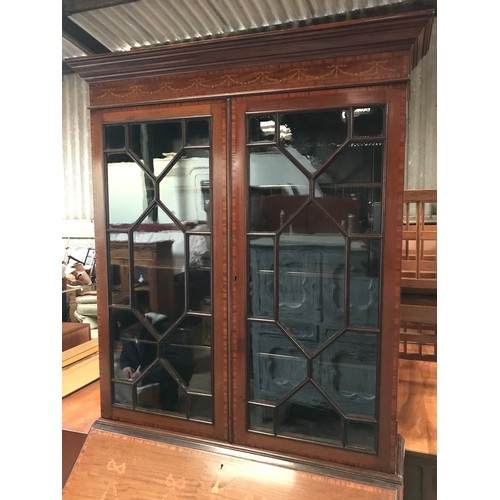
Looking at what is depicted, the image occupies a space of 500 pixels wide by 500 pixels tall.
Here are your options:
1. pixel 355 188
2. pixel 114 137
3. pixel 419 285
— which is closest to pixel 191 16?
pixel 114 137

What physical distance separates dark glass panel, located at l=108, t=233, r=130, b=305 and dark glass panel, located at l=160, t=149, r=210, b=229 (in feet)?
0.65

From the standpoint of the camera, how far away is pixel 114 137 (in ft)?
3.78

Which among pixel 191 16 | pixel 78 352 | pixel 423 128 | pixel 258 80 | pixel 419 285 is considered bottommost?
pixel 78 352

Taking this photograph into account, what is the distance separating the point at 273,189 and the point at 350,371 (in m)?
0.54

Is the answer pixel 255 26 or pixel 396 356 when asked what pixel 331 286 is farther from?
pixel 255 26

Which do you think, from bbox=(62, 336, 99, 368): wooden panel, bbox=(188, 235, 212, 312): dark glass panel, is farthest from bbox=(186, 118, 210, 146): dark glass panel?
bbox=(62, 336, 99, 368): wooden panel

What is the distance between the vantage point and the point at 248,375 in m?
1.09

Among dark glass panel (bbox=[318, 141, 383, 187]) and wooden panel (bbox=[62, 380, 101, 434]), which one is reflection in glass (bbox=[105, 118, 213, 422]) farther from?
dark glass panel (bbox=[318, 141, 383, 187])

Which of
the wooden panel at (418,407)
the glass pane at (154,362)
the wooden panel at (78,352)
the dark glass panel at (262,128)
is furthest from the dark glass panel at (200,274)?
the wooden panel at (78,352)

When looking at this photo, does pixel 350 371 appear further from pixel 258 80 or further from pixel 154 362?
pixel 258 80

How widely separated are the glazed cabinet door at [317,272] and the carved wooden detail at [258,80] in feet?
0.11

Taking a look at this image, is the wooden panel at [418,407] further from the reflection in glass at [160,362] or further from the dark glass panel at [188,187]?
the dark glass panel at [188,187]

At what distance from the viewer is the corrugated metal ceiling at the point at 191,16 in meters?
1.76
